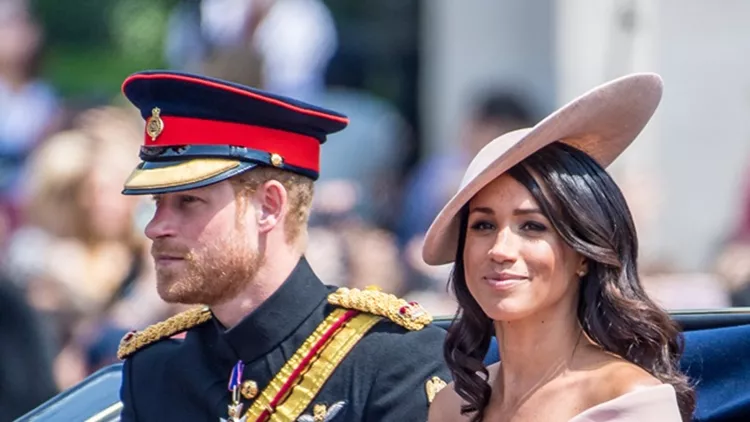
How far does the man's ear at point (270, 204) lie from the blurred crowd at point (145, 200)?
2.24m

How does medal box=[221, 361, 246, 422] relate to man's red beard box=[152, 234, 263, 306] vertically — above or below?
below

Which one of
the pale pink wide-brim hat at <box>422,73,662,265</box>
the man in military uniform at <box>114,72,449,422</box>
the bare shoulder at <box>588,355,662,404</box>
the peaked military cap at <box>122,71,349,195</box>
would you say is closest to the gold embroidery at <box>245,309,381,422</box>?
the man in military uniform at <box>114,72,449,422</box>

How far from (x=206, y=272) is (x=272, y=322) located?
23cm

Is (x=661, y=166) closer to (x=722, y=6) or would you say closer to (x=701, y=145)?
(x=701, y=145)

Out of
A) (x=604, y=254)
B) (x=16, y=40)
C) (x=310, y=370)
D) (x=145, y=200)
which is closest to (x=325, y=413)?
(x=310, y=370)

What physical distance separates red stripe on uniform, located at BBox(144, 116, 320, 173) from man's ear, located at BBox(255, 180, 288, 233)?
8cm

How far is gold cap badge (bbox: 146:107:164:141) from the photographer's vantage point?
4.77 m

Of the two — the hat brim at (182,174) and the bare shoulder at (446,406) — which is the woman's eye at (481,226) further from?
the hat brim at (182,174)

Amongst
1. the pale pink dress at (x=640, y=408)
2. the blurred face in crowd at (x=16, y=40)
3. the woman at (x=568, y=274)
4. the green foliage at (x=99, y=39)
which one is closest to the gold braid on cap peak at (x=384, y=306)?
the woman at (x=568, y=274)

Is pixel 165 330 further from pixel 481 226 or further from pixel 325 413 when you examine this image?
pixel 481 226

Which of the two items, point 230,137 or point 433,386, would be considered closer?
point 433,386

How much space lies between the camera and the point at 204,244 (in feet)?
15.1

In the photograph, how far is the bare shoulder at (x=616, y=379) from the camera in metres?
3.90

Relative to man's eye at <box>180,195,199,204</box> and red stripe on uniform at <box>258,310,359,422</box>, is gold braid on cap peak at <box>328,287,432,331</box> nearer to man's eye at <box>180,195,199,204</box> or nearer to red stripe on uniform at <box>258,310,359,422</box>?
red stripe on uniform at <box>258,310,359,422</box>
